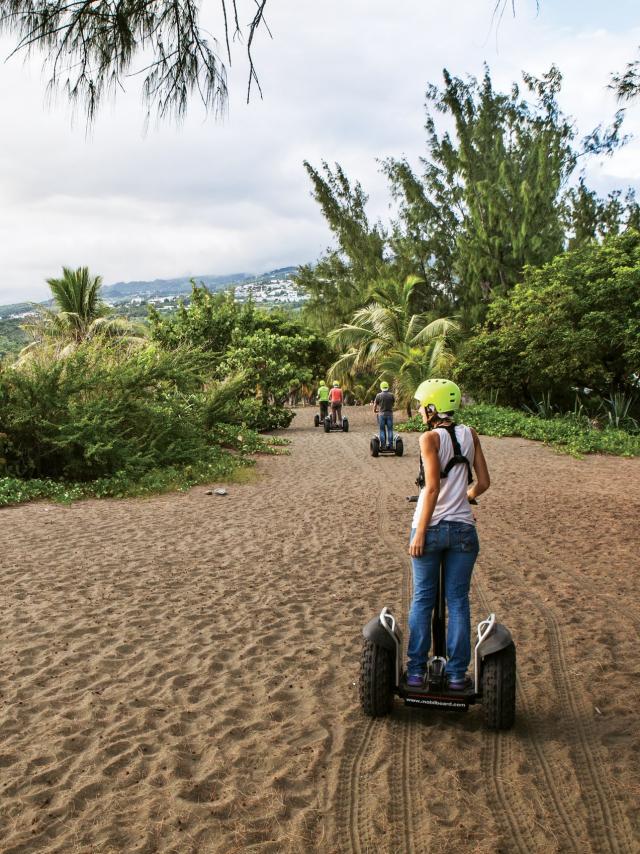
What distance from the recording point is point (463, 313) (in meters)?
34.2

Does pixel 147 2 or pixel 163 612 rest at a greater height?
pixel 147 2

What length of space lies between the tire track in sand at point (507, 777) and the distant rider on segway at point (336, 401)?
65.2ft

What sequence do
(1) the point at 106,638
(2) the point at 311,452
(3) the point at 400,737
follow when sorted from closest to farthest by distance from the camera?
(3) the point at 400,737
(1) the point at 106,638
(2) the point at 311,452

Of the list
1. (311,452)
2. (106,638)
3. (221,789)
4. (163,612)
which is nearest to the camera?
(221,789)

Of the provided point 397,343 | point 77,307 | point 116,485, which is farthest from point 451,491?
point 77,307

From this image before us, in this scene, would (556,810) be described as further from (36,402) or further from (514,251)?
(514,251)

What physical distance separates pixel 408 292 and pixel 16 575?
27.7 meters

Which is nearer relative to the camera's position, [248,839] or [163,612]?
[248,839]

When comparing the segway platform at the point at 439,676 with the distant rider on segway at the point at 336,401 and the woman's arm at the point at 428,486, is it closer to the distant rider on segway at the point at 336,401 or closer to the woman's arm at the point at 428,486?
the woman's arm at the point at 428,486

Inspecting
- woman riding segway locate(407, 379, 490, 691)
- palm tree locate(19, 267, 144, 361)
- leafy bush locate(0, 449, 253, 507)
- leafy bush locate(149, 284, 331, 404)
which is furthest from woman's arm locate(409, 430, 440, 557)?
palm tree locate(19, 267, 144, 361)

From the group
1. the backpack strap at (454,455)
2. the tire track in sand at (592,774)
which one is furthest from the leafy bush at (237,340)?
the backpack strap at (454,455)

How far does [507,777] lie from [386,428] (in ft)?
44.2

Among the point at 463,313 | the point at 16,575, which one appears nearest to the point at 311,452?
the point at 16,575

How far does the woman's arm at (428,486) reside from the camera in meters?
3.64
